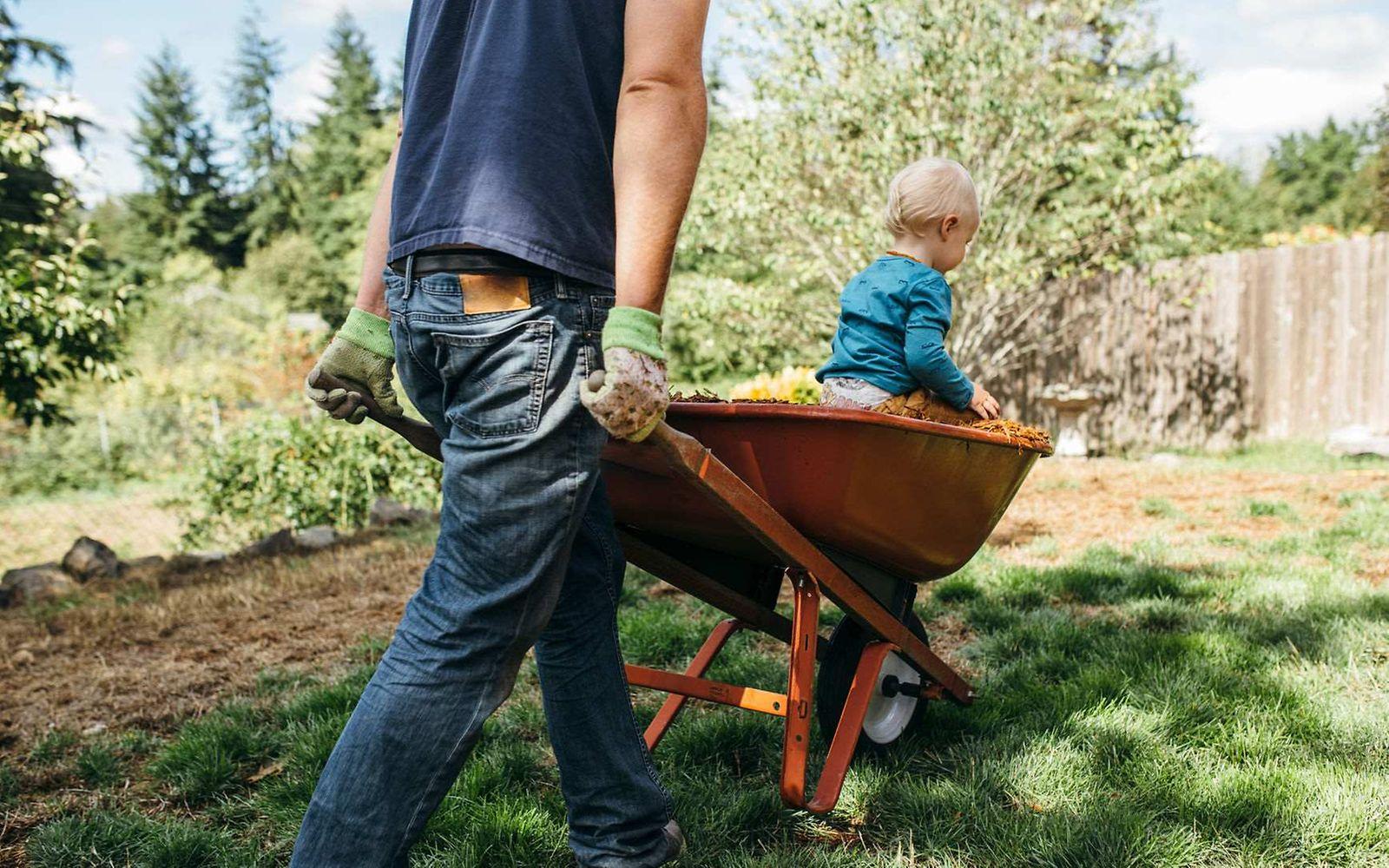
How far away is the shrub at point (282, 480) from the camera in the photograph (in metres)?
6.70

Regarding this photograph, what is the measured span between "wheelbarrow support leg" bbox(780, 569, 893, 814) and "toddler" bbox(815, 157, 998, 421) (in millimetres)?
551

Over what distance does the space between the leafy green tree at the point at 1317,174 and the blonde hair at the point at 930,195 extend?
1270 inches

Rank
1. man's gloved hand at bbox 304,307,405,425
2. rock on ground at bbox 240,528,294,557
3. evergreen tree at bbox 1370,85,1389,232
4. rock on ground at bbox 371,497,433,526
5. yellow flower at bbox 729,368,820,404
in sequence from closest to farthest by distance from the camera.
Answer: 1. man's gloved hand at bbox 304,307,405,425
2. yellow flower at bbox 729,368,820,404
3. rock on ground at bbox 240,528,294,557
4. rock on ground at bbox 371,497,433,526
5. evergreen tree at bbox 1370,85,1389,232

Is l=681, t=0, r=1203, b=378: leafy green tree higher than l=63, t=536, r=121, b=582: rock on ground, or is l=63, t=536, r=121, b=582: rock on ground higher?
l=681, t=0, r=1203, b=378: leafy green tree

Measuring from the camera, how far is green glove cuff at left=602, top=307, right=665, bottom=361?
4.41ft

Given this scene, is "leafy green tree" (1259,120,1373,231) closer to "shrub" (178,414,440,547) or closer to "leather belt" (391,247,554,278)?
"shrub" (178,414,440,547)

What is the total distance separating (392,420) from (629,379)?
0.63 meters

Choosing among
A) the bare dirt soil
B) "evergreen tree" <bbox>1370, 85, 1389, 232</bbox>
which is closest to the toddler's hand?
the bare dirt soil

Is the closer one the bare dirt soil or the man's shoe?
the man's shoe

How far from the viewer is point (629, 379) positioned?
1.31 m

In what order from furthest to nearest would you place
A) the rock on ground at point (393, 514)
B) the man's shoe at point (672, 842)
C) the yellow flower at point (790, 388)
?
the rock on ground at point (393, 514) < the yellow flower at point (790, 388) < the man's shoe at point (672, 842)

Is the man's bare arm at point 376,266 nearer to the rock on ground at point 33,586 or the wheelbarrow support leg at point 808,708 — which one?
the wheelbarrow support leg at point 808,708

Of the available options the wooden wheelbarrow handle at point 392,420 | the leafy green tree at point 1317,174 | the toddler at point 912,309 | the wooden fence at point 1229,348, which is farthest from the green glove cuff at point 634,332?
the leafy green tree at point 1317,174

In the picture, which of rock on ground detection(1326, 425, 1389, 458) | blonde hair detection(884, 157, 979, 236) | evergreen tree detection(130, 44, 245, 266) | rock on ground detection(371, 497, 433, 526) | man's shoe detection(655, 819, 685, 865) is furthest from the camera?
evergreen tree detection(130, 44, 245, 266)
